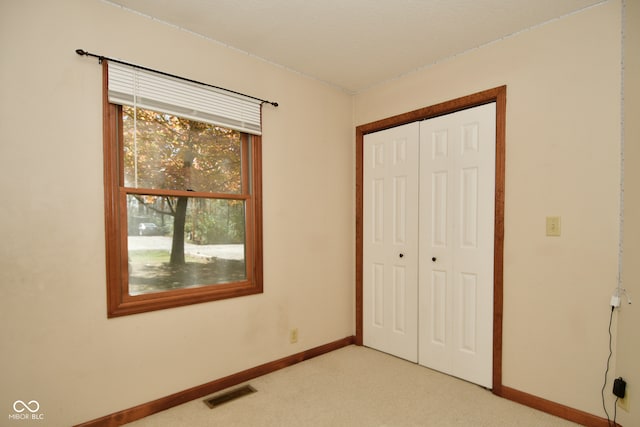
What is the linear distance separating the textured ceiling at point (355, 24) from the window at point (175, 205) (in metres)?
0.54

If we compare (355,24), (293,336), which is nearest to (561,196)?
(355,24)

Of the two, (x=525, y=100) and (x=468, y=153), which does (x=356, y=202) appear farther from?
(x=525, y=100)

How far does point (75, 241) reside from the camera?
1.92 m

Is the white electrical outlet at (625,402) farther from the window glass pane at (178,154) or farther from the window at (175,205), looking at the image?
the window glass pane at (178,154)

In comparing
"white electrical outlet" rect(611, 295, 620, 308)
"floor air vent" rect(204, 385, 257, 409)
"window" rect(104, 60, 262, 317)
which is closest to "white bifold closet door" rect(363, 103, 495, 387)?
"white electrical outlet" rect(611, 295, 620, 308)

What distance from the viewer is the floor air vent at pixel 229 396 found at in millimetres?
2289

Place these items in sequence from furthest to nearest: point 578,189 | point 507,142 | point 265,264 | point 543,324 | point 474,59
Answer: point 265,264 < point 474,59 < point 507,142 < point 543,324 < point 578,189

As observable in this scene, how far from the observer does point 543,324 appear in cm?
222

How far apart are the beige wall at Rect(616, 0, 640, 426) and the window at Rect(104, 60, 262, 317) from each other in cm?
244

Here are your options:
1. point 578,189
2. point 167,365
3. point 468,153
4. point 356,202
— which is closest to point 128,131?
point 167,365

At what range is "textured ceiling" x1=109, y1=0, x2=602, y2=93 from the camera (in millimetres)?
2033

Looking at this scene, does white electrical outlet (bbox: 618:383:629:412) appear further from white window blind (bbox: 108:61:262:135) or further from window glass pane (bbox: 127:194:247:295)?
white window blind (bbox: 108:61:262:135)

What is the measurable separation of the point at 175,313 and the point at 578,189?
2.82 m

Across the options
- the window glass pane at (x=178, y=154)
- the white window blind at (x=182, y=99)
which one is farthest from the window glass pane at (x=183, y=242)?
the white window blind at (x=182, y=99)
